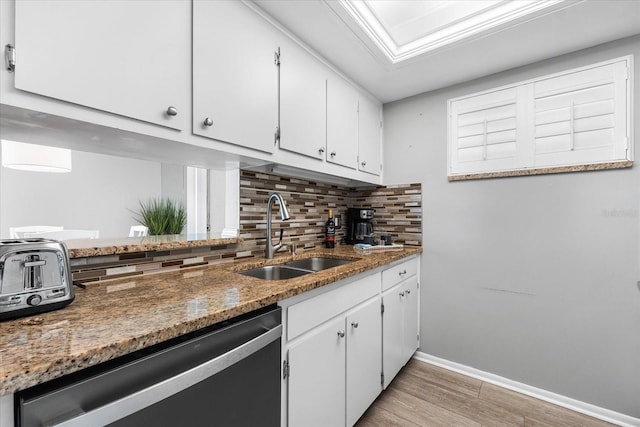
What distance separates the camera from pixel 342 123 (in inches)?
78.9

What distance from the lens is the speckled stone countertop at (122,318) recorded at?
1.72 feet

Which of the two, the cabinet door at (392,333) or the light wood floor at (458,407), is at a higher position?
the cabinet door at (392,333)

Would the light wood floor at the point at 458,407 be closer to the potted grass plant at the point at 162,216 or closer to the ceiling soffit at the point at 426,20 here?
the potted grass plant at the point at 162,216

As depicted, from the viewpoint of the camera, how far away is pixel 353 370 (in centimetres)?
148

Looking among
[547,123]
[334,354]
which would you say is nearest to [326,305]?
[334,354]

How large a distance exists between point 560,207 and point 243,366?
216 cm

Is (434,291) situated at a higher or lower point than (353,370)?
higher

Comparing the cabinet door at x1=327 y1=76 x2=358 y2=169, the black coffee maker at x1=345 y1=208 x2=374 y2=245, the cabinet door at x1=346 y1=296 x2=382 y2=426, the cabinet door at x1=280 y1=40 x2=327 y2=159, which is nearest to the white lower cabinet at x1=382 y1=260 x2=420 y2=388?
the cabinet door at x1=346 y1=296 x2=382 y2=426

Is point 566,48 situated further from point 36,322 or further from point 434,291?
point 36,322

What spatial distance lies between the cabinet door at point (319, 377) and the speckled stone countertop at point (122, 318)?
260mm

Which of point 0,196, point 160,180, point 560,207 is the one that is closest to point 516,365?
point 560,207

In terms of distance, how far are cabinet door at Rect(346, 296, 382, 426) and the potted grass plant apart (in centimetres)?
102

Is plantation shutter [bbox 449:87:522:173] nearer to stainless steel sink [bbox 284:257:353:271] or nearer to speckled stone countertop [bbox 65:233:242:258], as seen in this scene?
stainless steel sink [bbox 284:257:353:271]

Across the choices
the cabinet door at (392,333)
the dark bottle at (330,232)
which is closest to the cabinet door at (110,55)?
the dark bottle at (330,232)
